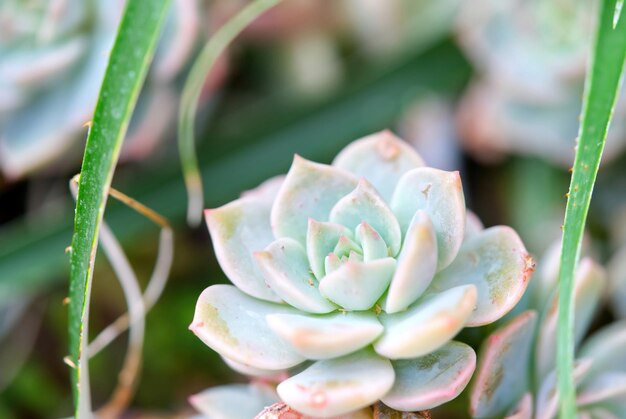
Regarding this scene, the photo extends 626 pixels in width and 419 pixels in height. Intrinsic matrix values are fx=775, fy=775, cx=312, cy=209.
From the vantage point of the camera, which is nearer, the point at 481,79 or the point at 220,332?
the point at 220,332

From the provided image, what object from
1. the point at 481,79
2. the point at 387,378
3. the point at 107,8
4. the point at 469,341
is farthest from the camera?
the point at 481,79

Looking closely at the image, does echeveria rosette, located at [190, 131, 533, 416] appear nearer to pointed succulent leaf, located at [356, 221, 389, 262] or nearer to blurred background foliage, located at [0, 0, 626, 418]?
pointed succulent leaf, located at [356, 221, 389, 262]

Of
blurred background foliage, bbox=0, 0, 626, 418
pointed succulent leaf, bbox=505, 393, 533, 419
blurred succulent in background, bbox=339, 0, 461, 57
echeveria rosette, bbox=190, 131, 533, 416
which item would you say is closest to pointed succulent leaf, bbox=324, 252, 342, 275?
echeveria rosette, bbox=190, 131, 533, 416

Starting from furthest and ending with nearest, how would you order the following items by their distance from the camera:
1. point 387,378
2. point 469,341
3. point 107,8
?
point 107,8, point 469,341, point 387,378

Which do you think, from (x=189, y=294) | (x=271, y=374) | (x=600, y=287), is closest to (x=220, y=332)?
(x=271, y=374)

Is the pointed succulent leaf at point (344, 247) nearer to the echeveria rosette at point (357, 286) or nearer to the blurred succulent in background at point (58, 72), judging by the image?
the echeveria rosette at point (357, 286)

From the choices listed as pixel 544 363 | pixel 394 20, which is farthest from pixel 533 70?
pixel 544 363

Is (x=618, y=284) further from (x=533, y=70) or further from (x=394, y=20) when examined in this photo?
(x=394, y=20)

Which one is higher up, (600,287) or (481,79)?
(481,79)

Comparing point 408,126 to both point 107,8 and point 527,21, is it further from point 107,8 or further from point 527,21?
point 107,8
